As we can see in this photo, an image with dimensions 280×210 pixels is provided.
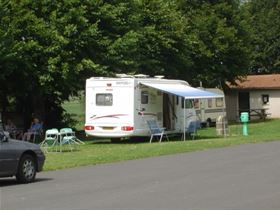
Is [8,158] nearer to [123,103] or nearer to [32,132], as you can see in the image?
[123,103]

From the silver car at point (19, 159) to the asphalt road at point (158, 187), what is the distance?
0.29 meters

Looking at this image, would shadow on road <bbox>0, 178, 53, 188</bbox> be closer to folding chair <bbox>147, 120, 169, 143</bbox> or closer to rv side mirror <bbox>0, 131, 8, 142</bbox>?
rv side mirror <bbox>0, 131, 8, 142</bbox>

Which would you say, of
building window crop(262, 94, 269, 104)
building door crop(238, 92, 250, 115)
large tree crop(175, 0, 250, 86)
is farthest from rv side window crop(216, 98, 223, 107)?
building window crop(262, 94, 269, 104)

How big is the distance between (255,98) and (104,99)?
33630mm

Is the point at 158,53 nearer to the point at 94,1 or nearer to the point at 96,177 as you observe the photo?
the point at 94,1

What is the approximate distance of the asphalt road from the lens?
10.8 meters

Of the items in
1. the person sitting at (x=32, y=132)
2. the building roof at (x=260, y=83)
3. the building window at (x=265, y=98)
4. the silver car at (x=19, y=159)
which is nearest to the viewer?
the silver car at (x=19, y=159)

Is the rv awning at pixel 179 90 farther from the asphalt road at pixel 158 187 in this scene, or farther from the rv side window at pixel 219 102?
the rv side window at pixel 219 102

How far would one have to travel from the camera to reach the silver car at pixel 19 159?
566 inches

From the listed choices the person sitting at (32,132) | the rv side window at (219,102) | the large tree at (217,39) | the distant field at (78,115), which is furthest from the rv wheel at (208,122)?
the person sitting at (32,132)

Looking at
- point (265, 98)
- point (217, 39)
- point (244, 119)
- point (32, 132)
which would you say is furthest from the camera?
point (265, 98)

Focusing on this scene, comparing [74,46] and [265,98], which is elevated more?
[74,46]

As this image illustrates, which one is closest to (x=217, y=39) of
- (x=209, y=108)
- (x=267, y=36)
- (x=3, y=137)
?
(x=209, y=108)

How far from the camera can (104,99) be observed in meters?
29.3
